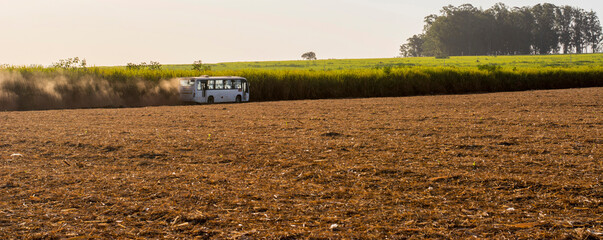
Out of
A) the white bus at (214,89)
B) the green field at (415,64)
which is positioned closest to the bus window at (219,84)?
the white bus at (214,89)

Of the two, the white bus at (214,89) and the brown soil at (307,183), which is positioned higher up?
the white bus at (214,89)

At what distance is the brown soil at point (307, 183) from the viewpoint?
248 inches

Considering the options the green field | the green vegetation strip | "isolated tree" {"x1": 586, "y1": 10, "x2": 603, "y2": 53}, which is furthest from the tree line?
the green vegetation strip

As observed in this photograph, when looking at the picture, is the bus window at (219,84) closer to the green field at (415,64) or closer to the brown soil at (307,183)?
the brown soil at (307,183)

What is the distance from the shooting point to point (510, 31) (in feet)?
471

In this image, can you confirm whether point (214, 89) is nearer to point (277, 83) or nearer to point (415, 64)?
point (277, 83)

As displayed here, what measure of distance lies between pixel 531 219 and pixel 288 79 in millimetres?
33077

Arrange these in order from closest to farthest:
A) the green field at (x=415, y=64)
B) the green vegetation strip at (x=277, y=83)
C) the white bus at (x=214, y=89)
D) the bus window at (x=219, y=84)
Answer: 1. the green vegetation strip at (x=277, y=83)
2. the white bus at (x=214, y=89)
3. the bus window at (x=219, y=84)
4. the green field at (x=415, y=64)

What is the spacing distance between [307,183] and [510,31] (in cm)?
14789

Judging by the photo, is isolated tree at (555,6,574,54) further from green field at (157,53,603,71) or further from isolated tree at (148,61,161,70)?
isolated tree at (148,61,161,70)

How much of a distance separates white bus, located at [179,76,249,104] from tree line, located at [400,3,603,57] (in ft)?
373

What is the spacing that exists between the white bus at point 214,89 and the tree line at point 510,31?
113798 mm

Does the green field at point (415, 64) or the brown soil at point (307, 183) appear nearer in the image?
the brown soil at point (307, 183)

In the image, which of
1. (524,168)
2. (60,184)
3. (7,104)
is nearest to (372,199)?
(524,168)
